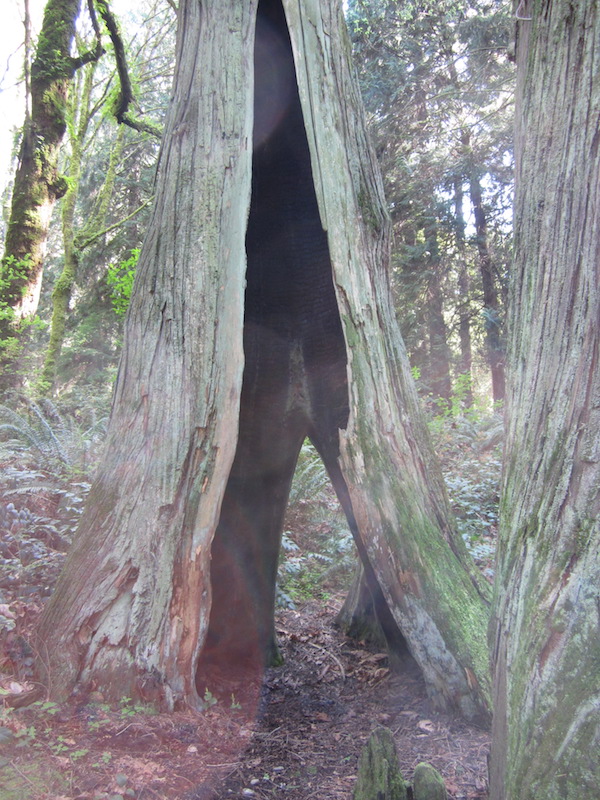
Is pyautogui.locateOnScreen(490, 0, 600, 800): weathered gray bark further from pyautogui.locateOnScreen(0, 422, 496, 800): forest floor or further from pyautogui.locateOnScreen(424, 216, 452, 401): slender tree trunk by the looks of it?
pyautogui.locateOnScreen(424, 216, 452, 401): slender tree trunk

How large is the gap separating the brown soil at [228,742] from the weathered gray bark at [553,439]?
844 millimetres

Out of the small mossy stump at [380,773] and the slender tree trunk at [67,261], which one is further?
the slender tree trunk at [67,261]

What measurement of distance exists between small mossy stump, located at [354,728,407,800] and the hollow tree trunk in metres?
1.00

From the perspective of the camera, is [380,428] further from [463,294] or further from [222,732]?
[463,294]

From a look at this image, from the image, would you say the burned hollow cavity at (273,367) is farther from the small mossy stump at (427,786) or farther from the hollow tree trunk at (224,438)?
the small mossy stump at (427,786)

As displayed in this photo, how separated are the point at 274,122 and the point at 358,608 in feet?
12.7

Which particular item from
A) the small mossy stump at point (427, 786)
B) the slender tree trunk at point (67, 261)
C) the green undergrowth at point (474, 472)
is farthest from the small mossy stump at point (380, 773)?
A: the slender tree trunk at point (67, 261)

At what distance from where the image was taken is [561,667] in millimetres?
1705

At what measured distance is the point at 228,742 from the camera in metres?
2.86

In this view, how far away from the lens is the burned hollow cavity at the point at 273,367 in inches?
162

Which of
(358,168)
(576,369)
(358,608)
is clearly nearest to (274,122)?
(358,168)

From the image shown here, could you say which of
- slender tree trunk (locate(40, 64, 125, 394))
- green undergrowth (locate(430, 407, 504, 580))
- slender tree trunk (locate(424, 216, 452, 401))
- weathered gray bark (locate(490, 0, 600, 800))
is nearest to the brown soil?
weathered gray bark (locate(490, 0, 600, 800))

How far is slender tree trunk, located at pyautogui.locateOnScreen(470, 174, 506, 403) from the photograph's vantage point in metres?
13.6

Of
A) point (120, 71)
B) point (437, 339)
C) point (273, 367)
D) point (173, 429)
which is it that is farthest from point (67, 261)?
point (173, 429)
